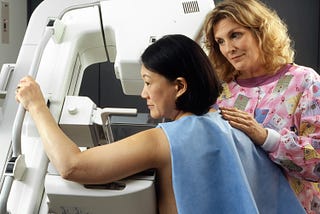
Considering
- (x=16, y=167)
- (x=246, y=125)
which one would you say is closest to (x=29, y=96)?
(x=16, y=167)

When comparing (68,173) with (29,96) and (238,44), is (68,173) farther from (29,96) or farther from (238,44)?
(238,44)

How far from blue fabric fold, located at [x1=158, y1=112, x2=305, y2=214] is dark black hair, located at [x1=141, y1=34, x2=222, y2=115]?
0.04 meters

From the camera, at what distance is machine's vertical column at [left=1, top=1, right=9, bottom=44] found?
2747 mm

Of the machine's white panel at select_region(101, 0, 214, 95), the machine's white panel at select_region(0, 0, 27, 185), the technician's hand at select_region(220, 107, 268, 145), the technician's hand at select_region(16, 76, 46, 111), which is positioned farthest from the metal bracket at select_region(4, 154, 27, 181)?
the machine's white panel at select_region(0, 0, 27, 185)

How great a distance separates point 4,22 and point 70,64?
1636 mm

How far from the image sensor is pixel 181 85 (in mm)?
1027

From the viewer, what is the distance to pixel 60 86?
1298 millimetres

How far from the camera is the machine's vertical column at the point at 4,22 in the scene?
275cm

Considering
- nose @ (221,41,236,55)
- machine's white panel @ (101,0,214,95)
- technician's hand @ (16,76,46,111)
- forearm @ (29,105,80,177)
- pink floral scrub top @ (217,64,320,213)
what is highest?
machine's white panel @ (101,0,214,95)

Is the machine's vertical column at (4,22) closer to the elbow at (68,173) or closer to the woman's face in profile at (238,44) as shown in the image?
the woman's face in profile at (238,44)

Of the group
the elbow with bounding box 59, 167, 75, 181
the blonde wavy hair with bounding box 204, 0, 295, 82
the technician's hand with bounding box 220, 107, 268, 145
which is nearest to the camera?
the elbow with bounding box 59, 167, 75, 181

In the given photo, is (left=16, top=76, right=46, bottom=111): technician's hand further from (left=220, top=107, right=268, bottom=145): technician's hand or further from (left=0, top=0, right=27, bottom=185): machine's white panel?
(left=0, top=0, right=27, bottom=185): machine's white panel

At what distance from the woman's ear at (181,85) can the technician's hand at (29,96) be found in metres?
0.36

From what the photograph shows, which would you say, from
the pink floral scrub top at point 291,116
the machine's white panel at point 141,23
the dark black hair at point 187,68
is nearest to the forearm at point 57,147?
the dark black hair at point 187,68
